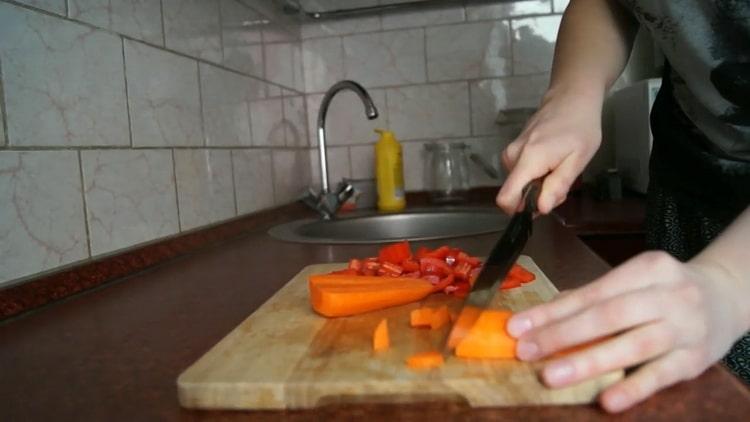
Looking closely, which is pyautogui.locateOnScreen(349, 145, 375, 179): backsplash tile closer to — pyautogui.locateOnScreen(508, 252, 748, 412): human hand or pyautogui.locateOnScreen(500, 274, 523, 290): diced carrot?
pyautogui.locateOnScreen(500, 274, 523, 290): diced carrot

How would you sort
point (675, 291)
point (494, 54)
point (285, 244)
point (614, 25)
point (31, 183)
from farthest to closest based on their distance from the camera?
point (494, 54)
point (285, 244)
point (614, 25)
point (31, 183)
point (675, 291)

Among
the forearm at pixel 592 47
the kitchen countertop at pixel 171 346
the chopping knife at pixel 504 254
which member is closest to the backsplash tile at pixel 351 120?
the kitchen countertop at pixel 171 346

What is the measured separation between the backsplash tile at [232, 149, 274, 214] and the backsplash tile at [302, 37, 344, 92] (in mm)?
408

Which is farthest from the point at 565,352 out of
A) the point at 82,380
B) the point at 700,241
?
the point at 700,241

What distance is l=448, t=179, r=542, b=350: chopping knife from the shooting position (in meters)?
0.55

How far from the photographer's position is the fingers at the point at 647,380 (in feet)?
1.34

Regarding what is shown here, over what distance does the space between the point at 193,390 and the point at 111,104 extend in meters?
0.59

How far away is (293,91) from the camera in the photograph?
1.75 metres

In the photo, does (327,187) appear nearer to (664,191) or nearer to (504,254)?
(664,191)

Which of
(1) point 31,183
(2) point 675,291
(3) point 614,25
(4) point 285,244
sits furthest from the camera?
(4) point 285,244

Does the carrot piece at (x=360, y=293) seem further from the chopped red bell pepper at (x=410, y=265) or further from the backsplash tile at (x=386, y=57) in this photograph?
the backsplash tile at (x=386, y=57)

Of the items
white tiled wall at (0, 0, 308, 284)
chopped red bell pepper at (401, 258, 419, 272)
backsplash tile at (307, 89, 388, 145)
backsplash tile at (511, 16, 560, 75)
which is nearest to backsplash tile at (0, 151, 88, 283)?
white tiled wall at (0, 0, 308, 284)

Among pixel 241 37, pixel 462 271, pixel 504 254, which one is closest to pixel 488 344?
pixel 504 254

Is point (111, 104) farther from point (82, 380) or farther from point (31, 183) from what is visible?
point (82, 380)
